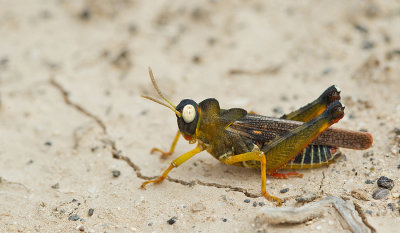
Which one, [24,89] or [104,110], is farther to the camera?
[24,89]

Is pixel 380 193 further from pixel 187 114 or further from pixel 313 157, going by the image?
pixel 187 114

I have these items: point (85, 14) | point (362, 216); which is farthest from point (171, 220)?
point (85, 14)

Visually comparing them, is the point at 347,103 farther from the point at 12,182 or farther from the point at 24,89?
the point at 24,89

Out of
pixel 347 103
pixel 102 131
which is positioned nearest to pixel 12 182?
pixel 102 131

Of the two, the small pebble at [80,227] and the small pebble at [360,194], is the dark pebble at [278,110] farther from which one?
the small pebble at [80,227]

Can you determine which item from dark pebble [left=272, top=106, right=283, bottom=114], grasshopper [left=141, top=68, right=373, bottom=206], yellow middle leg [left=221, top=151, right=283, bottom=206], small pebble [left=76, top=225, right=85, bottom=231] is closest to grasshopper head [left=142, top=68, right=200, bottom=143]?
grasshopper [left=141, top=68, right=373, bottom=206]

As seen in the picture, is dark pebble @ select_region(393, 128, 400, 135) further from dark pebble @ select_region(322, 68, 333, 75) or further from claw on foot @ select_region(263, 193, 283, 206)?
dark pebble @ select_region(322, 68, 333, 75)
